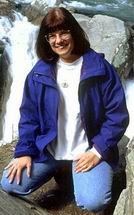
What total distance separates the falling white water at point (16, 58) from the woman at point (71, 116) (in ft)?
8.81

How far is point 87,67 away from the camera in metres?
3.46

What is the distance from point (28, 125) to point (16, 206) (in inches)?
24.9

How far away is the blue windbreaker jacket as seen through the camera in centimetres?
345

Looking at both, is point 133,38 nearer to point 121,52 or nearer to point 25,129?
point 121,52

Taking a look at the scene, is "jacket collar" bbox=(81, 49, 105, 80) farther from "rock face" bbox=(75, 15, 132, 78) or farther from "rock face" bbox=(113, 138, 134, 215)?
"rock face" bbox=(75, 15, 132, 78)

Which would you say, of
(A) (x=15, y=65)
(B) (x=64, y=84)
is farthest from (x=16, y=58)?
(B) (x=64, y=84)

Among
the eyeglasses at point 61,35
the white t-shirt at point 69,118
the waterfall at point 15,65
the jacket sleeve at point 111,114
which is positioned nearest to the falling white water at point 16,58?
the waterfall at point 15,65

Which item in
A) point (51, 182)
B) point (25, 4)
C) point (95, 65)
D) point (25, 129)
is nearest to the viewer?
point (95, 65)

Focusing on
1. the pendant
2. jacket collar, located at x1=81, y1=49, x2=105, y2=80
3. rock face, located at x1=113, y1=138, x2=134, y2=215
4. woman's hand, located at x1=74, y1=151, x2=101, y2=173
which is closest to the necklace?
the pendant

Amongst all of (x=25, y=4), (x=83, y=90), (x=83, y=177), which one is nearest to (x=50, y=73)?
(x=83, y=90)

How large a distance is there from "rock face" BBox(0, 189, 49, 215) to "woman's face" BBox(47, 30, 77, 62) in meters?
1.18

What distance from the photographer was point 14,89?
7059 mm

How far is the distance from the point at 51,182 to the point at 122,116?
50.0 inches

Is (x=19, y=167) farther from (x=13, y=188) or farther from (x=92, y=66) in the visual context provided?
(x=92, y=66)
